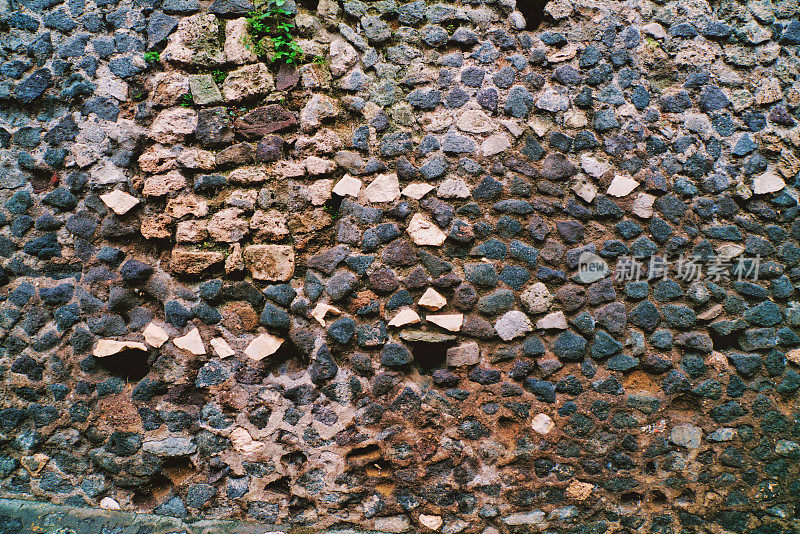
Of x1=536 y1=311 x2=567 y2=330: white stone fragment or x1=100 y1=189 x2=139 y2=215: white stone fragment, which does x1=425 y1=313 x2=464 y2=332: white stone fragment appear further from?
x1=100 y1=189 x2=139 y2=215: white stone fragment

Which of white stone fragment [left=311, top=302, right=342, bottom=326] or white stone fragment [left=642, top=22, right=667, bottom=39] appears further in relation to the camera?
white stone fragment [left=642, top=22, right=667, bottom=39]

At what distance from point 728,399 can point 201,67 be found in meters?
3.13

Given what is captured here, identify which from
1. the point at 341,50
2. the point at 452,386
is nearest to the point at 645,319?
the point at 452,386

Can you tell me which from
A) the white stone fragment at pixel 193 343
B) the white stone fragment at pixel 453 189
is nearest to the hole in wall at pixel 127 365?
the white stone fragment at pixel 193 343

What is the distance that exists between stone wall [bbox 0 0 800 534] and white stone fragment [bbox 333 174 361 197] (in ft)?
0.05

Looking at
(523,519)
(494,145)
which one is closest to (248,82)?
(494,145)

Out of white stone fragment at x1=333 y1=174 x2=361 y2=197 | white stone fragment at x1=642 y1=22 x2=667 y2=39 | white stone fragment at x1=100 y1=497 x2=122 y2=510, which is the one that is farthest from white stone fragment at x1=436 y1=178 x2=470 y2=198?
white stone fragment at x1=100 y1=497 x2=122 y2=510

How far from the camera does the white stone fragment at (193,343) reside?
2.15 m

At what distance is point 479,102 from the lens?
7.33 feet

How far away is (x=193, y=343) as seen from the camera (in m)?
2.16

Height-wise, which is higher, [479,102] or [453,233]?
[479,102]

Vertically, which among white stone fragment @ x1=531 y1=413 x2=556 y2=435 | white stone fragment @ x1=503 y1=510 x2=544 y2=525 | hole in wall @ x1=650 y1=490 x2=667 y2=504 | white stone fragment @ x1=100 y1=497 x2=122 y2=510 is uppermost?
white stone fragment @ x1=531 y1=413 x2=556 y2=435

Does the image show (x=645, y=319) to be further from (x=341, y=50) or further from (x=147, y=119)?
(x=147, y=119)

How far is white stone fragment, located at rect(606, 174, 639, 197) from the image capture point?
2217 mm
